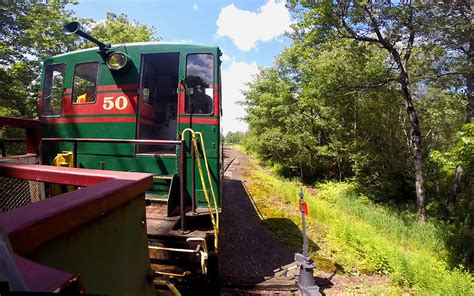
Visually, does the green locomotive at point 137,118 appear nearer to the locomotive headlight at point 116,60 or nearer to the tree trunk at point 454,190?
the locomotive headlight at point 116,60

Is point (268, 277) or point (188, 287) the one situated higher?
point (188, 287)

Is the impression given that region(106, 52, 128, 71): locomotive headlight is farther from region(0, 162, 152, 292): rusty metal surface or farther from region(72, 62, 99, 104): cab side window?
region(0, 162, 152, 292): rusty metal surface

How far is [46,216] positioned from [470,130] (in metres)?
8.49

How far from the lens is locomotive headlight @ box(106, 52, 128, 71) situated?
199 inches

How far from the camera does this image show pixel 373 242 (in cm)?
734

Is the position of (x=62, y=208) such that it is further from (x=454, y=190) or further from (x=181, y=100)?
(x=454, y=190)

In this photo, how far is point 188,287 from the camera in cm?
369

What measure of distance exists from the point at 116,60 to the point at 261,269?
521cm

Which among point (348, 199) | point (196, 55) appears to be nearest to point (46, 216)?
point (196, 55)

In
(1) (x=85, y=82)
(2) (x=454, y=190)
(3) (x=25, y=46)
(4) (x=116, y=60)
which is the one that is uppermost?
(3) (x=25, y=46)

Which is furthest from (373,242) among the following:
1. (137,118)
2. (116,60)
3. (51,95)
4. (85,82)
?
(51,95)

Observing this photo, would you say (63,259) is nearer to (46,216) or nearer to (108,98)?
(46,216)

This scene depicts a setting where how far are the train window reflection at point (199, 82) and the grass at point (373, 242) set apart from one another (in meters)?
4.46

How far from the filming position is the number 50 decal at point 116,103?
5.20 m
